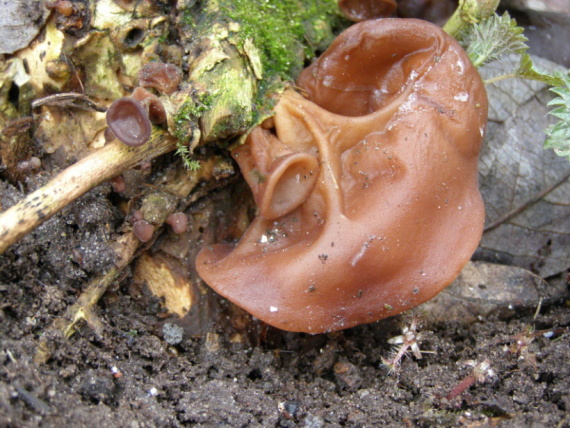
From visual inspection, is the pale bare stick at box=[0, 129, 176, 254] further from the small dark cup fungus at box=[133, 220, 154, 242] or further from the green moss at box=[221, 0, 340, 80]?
the green moss at box=[221, 0, 340, 80]

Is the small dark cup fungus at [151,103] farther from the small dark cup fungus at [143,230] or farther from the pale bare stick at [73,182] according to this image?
the small dark cup fungus at [143,230]

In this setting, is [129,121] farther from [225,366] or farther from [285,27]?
[225,366]

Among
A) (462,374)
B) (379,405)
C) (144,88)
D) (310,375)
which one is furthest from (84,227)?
(462,374)

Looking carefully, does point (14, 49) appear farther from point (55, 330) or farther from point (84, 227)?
point (55, 330)

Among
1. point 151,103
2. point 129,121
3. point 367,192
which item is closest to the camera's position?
point 129,121

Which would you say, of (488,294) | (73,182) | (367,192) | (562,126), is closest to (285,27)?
(367,192)

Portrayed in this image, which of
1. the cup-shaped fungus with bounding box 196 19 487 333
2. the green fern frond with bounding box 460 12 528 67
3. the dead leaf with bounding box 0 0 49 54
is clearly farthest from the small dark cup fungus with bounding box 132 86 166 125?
the green fern frond with bounding box 460 12 528 67
